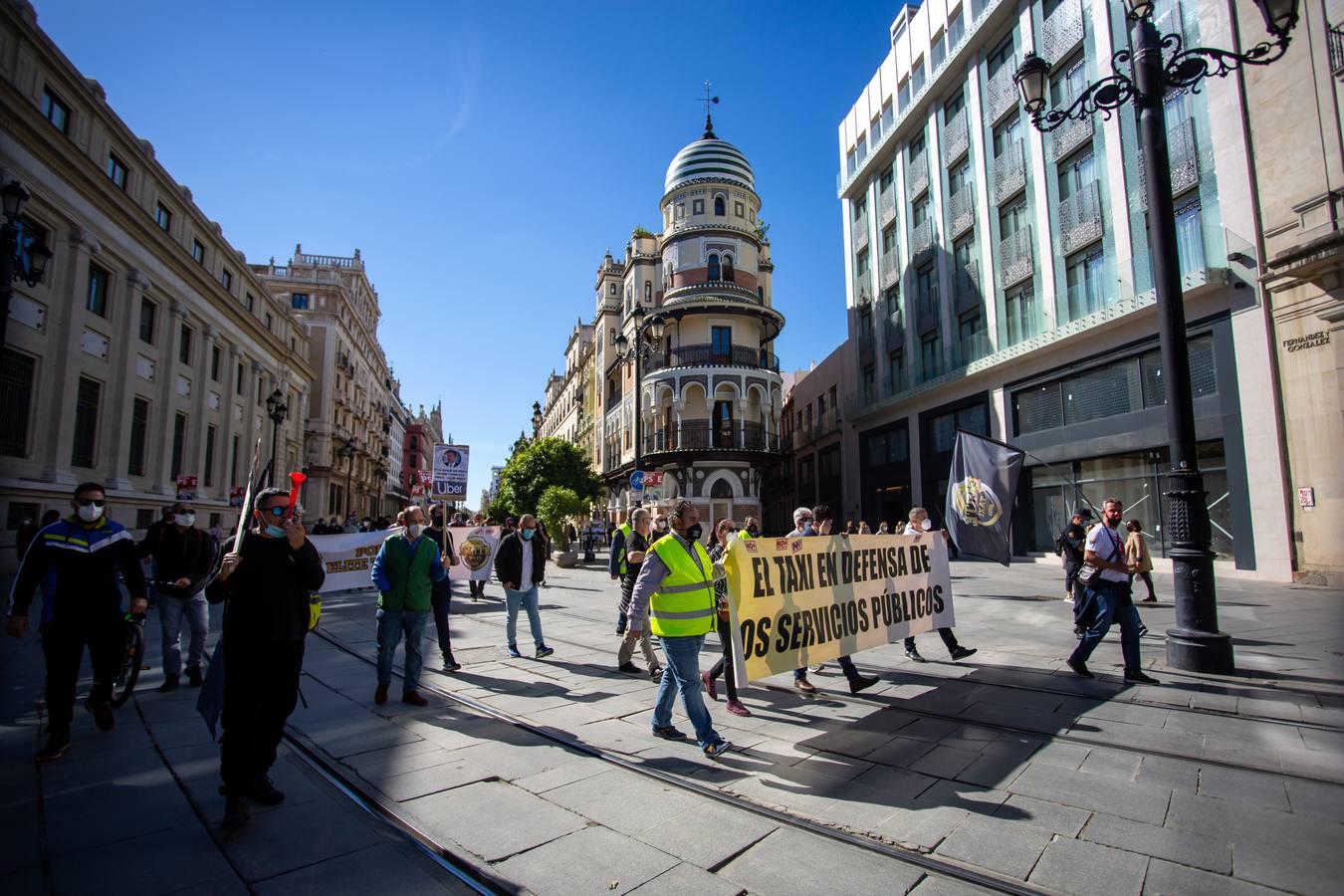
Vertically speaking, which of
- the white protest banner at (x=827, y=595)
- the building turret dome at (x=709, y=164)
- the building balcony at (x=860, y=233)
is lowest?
the white protest banner at (x=827, y=595)

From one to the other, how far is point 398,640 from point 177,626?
247 cm

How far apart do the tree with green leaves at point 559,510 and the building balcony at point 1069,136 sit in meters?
20.8

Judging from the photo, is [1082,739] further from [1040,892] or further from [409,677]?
[409,677]

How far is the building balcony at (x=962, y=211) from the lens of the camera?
2588 cm

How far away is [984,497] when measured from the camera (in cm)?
834

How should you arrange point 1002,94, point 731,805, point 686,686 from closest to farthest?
point 731,805 < point 686,686 < point 1002,94

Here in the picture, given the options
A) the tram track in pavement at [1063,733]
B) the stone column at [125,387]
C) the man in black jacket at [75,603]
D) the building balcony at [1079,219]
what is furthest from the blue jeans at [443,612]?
the stone column at [125,387]

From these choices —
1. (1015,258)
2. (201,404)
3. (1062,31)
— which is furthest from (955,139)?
(201,404)

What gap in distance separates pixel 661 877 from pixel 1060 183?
82.6ft

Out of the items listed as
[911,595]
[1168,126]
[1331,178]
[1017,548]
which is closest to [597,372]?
[1017,548]

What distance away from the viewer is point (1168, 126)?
18109 millimetres

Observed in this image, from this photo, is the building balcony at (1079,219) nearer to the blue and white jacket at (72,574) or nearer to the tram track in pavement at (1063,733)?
the tram track in pavement at (1063,733)

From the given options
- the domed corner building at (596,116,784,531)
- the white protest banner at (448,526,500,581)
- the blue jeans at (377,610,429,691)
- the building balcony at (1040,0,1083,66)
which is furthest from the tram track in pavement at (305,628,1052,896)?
the domed corner building at (596,116,784,531)

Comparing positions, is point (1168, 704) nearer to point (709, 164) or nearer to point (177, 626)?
point (177, 626)
